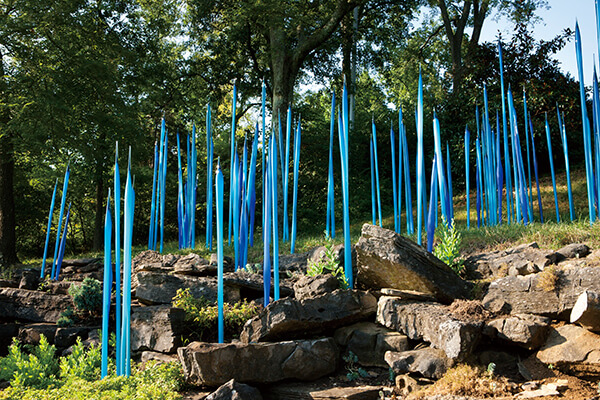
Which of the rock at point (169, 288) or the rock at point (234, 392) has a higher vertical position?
the rock at point (169, 288)

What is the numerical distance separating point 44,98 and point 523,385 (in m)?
9.11

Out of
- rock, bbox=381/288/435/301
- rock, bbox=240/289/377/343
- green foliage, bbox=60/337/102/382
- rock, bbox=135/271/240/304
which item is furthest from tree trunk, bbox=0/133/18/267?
rock, bbox=381/288/435/301

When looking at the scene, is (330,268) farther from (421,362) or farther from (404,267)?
(421,362)

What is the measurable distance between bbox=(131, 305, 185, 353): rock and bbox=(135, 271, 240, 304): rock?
1.73ft

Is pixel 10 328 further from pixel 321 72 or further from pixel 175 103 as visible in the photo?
pixel 321 72

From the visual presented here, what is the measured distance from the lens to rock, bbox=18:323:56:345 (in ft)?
19.2

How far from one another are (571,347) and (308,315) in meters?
2.03

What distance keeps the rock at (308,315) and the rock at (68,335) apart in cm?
236

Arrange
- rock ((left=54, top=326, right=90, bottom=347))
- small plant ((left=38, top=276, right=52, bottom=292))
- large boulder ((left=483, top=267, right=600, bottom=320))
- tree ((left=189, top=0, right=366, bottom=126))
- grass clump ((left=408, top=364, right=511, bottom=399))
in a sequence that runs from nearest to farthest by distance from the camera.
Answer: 1. grass clump ((left=408, top=364, right=511, bottom=399))
2. large boulder ((left=483, top=267, right=600, bottom=320))
3. rock ((left=54, top=326, right=90, bottom=347))
4. small plant ((left=38, top=276, right=52, bottom=292))
5. tree ((left=189, top=0, right=366, bottom=126))

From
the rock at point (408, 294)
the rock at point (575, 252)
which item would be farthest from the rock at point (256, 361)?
the rock at point (575, 252)

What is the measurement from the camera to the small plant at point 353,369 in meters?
4.09

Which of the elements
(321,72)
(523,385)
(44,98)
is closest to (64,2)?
(44,98)

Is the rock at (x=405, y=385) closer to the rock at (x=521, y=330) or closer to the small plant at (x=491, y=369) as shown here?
the small plant at (x=491, y=369)

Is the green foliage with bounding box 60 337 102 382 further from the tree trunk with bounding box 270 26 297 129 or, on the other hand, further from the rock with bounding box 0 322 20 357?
the tree trunk with bounding box 270 26 297 129
